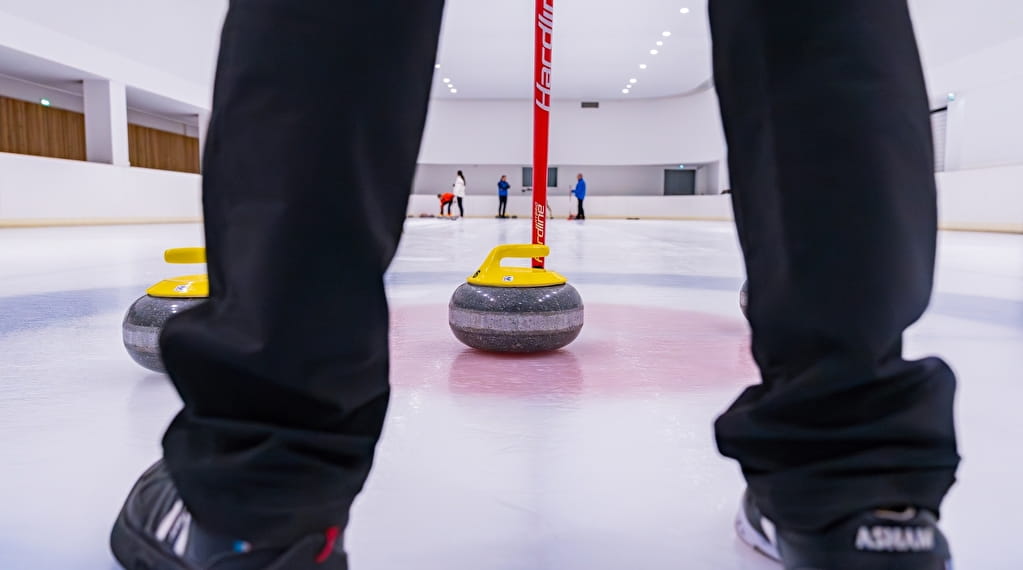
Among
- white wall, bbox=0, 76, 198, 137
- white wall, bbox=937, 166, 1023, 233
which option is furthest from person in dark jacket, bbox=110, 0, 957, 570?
white wall, bbox=0, 76, 198, 137

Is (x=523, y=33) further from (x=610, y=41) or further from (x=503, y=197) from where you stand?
(x=503, y=197)

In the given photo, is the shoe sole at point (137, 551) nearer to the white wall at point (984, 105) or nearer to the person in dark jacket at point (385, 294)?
the person in dark jacket at point (385, 294)

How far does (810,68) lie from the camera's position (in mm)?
418

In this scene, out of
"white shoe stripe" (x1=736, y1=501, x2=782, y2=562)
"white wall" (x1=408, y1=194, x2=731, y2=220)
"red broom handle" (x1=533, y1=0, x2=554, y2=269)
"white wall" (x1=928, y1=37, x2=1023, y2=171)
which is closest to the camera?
"white shoe stripe" (x1=736, y1=501, x2=782, y2=562)

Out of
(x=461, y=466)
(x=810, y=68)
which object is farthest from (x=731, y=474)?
(x=810, y=68)

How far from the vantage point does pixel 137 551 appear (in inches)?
19.3

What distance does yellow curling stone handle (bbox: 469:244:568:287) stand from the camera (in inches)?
53.3

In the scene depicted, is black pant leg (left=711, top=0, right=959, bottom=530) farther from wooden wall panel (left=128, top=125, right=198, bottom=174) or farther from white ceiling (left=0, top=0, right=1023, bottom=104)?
wooden wall panel (left=128, top=125, right=198, bottom=174)

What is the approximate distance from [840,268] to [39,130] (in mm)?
14459

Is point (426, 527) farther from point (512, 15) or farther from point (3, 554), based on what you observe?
point (512, 15)

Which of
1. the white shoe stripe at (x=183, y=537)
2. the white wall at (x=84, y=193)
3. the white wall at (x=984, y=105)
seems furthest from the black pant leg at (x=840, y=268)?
the white wall at (x=984, y=105)

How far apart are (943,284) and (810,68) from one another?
9.29 ft

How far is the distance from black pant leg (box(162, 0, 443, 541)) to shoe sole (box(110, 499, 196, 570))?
0.09 m

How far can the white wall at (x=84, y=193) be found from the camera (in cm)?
864
